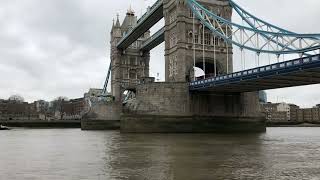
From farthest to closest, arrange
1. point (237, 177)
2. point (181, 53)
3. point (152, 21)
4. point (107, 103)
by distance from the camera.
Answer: point (107, 103), point (152, 21), point (181, 53), point (237, 177)

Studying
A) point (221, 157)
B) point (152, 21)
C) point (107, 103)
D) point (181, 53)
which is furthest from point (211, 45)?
point (221, 157)

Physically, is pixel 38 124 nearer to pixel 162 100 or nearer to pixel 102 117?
pixel 102 117

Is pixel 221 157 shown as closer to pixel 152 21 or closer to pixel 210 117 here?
pixel 210 117

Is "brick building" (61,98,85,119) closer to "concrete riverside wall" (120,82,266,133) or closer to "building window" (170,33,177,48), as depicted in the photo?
"building window" (170,33,177,48)

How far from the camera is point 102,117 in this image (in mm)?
62562

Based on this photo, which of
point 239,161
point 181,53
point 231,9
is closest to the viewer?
point 239,161

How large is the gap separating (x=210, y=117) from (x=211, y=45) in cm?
832

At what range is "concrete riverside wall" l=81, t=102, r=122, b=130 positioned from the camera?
6162 cm

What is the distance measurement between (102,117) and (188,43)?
22515 millimetres

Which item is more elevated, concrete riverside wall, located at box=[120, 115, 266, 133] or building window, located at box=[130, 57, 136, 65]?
building window, located at box=[130, 57, 136, 65]

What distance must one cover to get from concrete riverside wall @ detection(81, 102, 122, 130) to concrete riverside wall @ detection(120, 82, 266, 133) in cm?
2002

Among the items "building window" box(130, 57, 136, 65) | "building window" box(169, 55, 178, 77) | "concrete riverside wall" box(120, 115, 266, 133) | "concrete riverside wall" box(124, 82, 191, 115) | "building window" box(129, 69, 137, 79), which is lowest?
"concrete riverside wall" box(120, 115, 266, 133)

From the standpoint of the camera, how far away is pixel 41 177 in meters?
11.9

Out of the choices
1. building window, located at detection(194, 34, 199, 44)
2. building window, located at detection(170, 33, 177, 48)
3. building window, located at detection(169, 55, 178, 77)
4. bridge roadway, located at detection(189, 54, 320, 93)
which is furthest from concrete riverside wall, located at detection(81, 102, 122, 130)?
bridge roadway, located at detection(189, 54, 320, 93)
